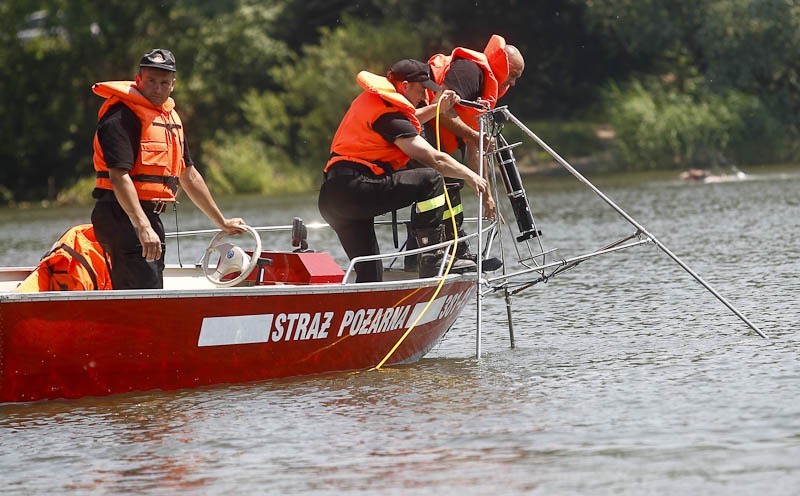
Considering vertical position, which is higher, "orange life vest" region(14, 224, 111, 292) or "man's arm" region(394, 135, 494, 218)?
"man's arm" region(394, 135, 494, 218)

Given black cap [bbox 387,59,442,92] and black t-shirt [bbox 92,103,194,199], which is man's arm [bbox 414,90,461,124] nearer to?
black cap [bbox 387,59,442,92]

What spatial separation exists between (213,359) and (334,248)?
10.8m

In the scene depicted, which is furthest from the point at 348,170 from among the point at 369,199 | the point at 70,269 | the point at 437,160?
the point at 70,269

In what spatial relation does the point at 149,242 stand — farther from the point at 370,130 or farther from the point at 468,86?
the point at 468,86

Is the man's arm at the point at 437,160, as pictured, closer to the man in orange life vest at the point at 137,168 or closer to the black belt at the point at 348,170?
the black belt at the point at 348,170

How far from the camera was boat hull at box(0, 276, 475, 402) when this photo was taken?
7.79 meters

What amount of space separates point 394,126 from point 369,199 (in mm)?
479

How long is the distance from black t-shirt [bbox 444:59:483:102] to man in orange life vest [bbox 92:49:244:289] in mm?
2014

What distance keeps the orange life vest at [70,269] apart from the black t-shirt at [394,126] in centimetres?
182

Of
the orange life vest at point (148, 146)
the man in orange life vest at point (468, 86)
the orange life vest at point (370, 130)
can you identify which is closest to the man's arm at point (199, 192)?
the orange life vest at point (148, 146)

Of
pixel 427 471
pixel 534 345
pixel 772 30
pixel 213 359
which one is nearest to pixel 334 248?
pixel 534 345

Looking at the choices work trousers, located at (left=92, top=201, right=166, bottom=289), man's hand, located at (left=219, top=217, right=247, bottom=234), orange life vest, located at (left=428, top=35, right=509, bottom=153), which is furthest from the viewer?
orange life vest, located at (left=428, top=35, right=509, bottom=153)

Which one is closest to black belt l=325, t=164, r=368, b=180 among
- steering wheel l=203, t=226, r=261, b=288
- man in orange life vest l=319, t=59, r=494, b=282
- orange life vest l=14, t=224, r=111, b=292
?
man in orange life vest l=319, t=59, r=494, b=282

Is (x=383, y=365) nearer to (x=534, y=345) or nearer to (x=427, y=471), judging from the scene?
(x=534, y=345)
